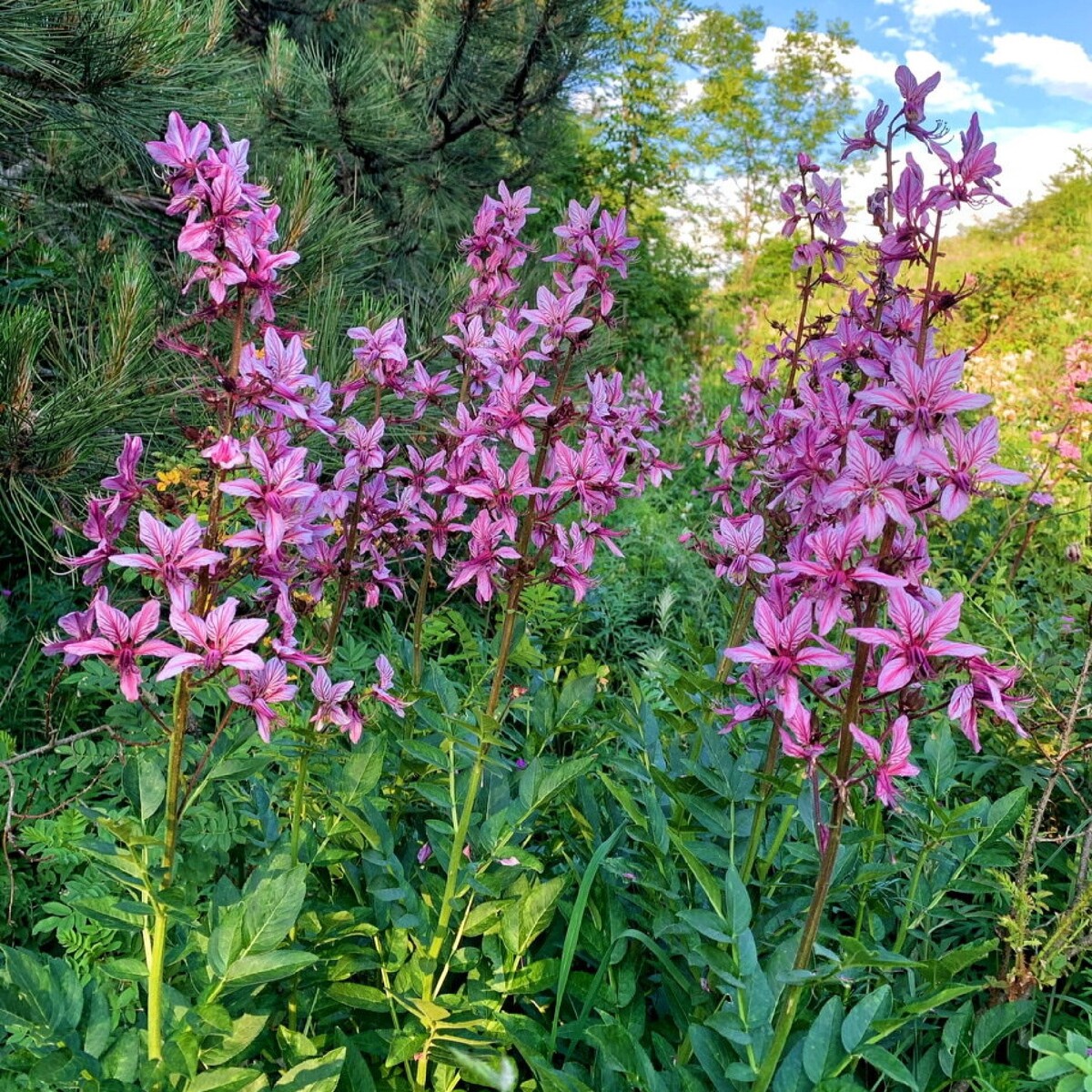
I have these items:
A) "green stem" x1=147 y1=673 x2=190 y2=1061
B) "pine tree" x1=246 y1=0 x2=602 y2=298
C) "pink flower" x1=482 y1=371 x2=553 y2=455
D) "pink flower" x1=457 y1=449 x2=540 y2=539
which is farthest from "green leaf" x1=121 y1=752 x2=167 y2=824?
"pine tree" x1=246 y1=0 x2=602 y2=298

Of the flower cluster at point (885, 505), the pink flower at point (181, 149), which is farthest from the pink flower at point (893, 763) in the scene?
the pink flower at point (181, 149)

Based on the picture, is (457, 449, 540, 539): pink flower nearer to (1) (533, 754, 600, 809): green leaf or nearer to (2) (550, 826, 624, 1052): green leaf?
(1) (533, 754, 600, 809): green leaf

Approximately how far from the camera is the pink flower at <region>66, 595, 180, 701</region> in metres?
1.12

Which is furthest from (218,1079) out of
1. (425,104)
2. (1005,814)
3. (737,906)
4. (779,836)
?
(425,104)

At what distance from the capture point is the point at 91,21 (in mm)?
2201

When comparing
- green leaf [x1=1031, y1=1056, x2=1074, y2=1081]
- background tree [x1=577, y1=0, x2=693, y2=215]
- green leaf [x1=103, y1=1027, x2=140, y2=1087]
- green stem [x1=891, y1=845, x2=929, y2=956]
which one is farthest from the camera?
background tree [x1=577, y1=0, x2=693, y2=215]

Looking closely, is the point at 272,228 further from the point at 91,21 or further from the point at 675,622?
the point at 675,622

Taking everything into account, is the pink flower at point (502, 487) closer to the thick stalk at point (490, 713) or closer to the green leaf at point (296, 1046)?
the thick stalk at point (490, 713)

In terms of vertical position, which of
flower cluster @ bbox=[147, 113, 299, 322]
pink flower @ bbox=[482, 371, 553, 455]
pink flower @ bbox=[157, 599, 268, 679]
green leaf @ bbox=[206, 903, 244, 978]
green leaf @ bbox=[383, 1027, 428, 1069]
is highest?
flower cluster @ bbox=[147, 113, 299, 322]

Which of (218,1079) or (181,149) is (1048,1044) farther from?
(181,149)

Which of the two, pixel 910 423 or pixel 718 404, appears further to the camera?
pixel 718 404

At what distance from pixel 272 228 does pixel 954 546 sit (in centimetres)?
387

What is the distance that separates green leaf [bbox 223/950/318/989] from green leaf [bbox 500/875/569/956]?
1.30 feet

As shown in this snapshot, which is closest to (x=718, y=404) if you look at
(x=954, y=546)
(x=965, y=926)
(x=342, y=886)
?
(x=954, y=546)
